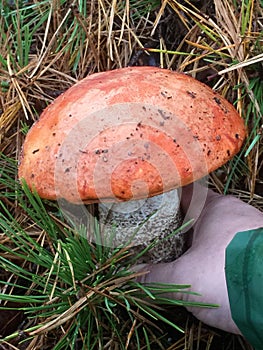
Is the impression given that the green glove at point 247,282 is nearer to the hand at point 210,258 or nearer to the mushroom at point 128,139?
the hand at point 210,258

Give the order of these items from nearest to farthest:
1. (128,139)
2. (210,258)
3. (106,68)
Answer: (128,139) < (210,258) < (106,68)

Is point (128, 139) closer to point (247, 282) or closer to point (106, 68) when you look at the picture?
point (247, 282)

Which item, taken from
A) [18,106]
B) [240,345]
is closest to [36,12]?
[18,106]

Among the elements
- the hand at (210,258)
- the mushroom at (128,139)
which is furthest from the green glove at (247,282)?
the mushroom at (128,139)

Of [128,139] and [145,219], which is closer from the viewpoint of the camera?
[128,139]

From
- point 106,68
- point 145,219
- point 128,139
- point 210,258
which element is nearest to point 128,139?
point 128,139

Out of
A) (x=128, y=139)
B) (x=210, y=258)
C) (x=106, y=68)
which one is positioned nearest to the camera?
(x=128, y=139)
